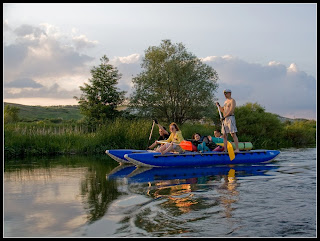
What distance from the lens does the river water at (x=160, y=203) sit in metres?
5.82

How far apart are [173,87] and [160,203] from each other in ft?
75.7

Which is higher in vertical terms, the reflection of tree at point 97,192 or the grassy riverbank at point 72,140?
the grassy riverbank at point 72,140

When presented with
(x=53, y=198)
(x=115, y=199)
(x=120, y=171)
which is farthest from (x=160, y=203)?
(x=120, y=171)

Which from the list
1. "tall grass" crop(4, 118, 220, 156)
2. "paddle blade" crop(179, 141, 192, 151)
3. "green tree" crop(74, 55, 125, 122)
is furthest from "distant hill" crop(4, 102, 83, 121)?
"paddle blade" crop(179, 141, 192, 151)

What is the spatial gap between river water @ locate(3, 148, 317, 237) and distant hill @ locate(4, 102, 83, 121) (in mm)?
37761

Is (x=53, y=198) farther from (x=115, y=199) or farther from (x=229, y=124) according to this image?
(x=229, y=124)

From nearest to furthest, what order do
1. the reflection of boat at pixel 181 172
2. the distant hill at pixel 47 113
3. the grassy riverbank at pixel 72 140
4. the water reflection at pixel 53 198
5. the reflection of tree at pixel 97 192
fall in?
the water reflection at pixel 53 198, the reflection of tree at pixel 97 192, the reflection of boat at pixel 181 172, the grassy riverbank at pixel 72 140, the distant hill at pixel 47 113

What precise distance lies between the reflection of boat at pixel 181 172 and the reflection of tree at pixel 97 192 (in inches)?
23.0

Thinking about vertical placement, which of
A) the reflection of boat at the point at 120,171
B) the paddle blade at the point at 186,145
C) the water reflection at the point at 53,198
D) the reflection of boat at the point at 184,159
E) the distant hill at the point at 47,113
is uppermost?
the distant hill at the point at 47,113

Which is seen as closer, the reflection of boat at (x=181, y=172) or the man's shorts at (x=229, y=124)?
the reflection of boat at (x=181, y=172)

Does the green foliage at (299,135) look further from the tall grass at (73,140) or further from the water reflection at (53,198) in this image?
the water reflection at (53,198)

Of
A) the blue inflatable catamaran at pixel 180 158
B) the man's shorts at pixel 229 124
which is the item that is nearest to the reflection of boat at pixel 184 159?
the blue inflatable catamaran at pixel 180 158

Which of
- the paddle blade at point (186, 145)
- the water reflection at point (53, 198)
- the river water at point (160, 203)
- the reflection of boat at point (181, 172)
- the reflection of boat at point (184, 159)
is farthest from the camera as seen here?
the paddle blade at point (186, 145)

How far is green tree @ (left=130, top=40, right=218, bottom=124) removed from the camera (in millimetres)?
30078
